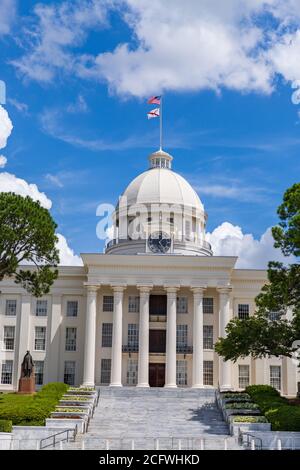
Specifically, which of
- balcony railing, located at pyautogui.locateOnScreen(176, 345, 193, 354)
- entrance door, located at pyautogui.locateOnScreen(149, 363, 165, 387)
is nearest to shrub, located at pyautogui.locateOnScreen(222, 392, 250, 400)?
balcony railing, located at pyautogui.locateOnScreen(176, 345, 193, 354)

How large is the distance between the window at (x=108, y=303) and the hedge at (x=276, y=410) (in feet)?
57.8

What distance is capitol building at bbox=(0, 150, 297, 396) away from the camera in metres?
58.8

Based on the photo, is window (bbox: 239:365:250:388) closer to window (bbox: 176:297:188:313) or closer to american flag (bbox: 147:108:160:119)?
window (bbox: 176:297:188:313)

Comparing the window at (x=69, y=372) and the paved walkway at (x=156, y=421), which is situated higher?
the window at (x=69, y=372)

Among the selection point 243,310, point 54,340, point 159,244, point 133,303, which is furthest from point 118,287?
point 243,310

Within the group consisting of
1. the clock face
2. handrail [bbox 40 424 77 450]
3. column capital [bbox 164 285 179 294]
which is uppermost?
the clock face

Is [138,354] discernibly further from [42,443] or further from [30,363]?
[42,443]

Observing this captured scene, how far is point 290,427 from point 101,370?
90.6 ft

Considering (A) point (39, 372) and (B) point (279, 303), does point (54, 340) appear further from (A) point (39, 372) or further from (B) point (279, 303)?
(B) point (279, 303)

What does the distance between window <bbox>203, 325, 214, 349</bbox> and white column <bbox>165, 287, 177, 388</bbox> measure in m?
3.73

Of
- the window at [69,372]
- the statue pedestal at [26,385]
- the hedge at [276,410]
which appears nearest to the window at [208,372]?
the hedge at [276,410]

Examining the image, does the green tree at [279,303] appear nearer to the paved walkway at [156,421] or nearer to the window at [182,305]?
the paved walkway at [156,421]

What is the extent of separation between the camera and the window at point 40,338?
6178 cm

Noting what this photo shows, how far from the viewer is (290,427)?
117ft
